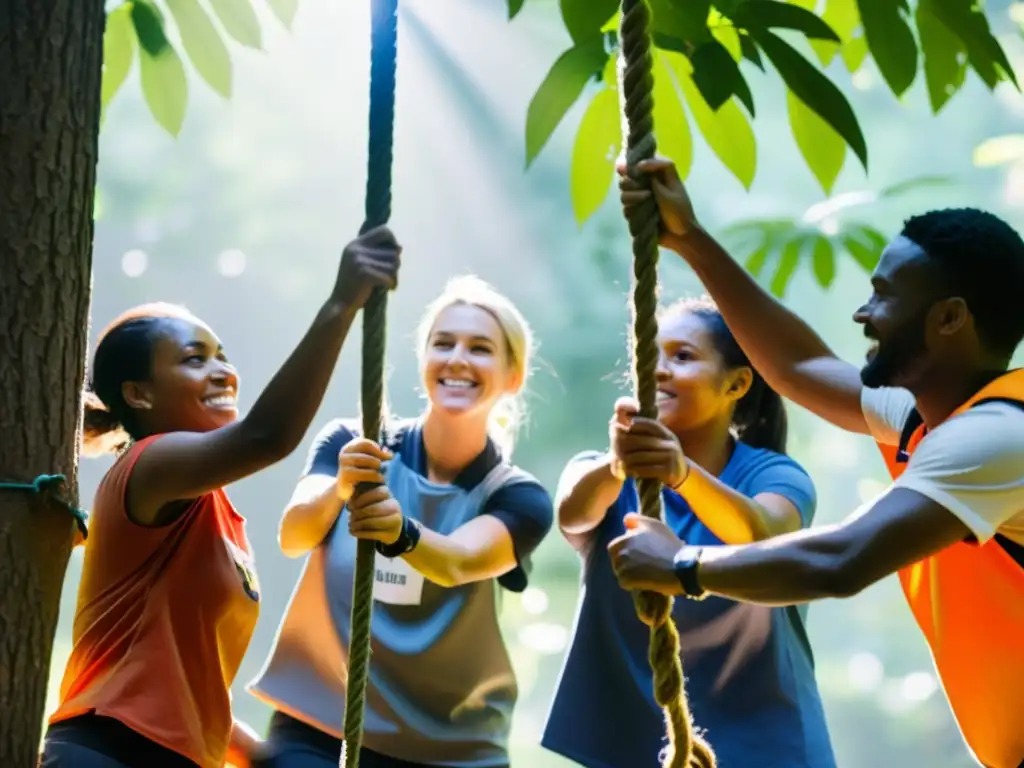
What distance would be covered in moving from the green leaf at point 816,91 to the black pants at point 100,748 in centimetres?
98

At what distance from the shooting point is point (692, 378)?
6.22 ft

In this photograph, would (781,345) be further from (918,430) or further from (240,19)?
(240,19)

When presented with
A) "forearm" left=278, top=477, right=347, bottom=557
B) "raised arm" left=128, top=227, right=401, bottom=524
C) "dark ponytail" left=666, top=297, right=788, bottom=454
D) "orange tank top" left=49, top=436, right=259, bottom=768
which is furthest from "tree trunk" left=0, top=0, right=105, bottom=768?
"dark ponytail" left=666, top=297, right=788, bottom=454

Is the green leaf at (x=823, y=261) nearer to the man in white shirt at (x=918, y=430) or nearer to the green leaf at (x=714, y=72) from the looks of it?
the man in white shirt at (x=918, y=430)

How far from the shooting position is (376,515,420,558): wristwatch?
1.68 metres

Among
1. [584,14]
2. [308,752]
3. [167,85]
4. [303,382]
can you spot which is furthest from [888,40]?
[308,752]

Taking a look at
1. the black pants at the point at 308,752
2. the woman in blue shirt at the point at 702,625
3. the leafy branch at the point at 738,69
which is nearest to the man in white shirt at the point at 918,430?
the leafy branch at the point at 738,69

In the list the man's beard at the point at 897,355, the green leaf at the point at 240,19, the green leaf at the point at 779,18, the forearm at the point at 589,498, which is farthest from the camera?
the forearm at the point at 589,498

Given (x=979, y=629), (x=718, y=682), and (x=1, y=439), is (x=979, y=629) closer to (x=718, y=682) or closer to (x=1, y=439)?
(x=718, y=682)

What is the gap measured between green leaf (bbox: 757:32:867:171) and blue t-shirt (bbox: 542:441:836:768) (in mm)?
705

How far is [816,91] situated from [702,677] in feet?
2.86

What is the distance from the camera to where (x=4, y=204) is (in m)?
1.16

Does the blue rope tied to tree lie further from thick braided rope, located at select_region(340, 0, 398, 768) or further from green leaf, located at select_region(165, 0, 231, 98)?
green leaf, located at select_region(165, 0, 231, 98)

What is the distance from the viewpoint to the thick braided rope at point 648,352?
122 cm
